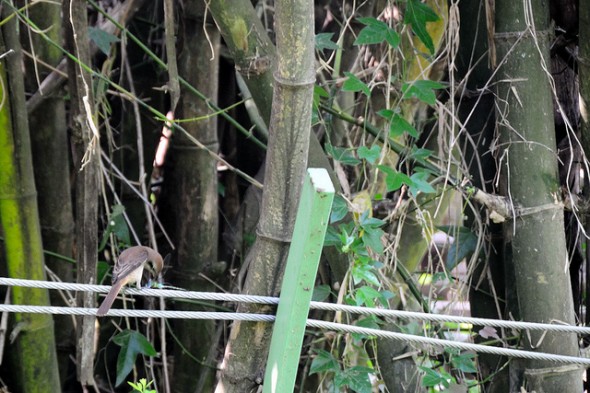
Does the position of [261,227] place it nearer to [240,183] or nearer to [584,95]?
[584,95]

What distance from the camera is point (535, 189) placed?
2.28 meters

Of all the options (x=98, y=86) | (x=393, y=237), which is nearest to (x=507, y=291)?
(x=393, y=237)

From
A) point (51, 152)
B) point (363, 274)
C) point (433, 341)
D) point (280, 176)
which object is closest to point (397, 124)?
point (363, 274)

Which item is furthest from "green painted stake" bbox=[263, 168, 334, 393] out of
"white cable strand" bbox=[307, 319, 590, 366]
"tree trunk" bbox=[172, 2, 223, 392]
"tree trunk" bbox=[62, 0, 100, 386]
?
"tree trunk" bbox=[172, 2, 223, 392]

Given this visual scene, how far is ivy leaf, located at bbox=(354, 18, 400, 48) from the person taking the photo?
89.3 inches

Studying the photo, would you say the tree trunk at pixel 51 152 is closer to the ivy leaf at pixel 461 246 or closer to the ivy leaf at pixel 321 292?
the ivy leaf at pixel 321 292

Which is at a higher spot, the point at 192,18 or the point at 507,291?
the point at 192,18

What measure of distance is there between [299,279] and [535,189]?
3.37 feet

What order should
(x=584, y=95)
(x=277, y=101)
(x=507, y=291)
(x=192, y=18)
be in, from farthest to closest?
1. (x=192, y=18)
2. (x=507, y=291)
3. (x=584, y=95)
4. (x=277, y=101)

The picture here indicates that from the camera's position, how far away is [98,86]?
2.60 metres

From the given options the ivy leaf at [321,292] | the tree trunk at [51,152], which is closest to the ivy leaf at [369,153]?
the ivy leaf at [321,292]

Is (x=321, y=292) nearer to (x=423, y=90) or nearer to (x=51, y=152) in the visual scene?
(x=423, y=90)

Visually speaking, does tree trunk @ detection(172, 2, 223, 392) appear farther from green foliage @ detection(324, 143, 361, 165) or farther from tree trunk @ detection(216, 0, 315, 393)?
tree trunk @ detection(216, 0, 315, 393)

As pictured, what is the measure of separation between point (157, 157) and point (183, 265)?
20.9 inches
